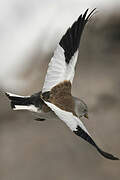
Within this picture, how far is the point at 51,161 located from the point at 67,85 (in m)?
0.98

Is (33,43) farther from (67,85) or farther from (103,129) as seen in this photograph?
(67,85)

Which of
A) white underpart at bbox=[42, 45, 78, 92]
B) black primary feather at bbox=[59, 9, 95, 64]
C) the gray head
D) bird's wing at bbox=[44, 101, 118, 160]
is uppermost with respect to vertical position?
black primary feather at bbox=[59, 9, 95, 64]

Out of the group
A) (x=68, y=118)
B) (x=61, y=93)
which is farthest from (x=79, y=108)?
(x=68, y=118)

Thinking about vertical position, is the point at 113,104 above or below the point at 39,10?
below

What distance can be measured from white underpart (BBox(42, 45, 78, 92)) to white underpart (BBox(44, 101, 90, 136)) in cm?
12

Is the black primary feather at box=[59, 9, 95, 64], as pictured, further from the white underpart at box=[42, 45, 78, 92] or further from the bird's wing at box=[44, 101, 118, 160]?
the bird's wing at box=[44, 101, 118, 160]

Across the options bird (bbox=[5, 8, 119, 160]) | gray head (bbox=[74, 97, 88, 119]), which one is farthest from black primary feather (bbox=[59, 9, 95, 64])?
gray head (bbox=[74, 97, 88, 119])

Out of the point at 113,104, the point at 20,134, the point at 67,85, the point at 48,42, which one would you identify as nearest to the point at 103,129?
the point at 113,104

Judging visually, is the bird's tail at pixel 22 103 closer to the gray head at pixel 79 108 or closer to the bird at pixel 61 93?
the bird at pixel 61 93

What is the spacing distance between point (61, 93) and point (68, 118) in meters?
0.21

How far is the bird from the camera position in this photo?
1184mm

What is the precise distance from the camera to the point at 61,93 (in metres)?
1.29

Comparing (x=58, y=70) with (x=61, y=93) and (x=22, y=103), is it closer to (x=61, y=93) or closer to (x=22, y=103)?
(x=61, y=93)

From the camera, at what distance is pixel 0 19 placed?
2711mm
